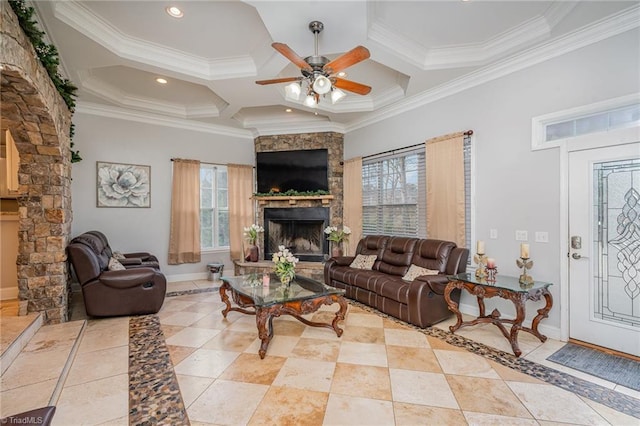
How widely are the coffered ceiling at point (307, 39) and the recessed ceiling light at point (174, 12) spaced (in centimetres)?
6

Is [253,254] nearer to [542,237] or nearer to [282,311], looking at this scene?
[282,311]

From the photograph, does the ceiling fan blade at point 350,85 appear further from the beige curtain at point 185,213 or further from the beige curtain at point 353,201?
the beige curtain at point 185,213

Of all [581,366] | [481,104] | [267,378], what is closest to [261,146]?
[481,104]

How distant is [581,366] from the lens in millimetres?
2619

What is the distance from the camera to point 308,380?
2.39 metres

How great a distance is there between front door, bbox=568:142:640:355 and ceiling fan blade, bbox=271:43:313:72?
2.91 metres

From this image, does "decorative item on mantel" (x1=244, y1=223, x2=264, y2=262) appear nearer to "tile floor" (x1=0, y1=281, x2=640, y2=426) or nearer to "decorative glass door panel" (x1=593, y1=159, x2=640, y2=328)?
"tile floor" (x1=0, y1=281, x2=640, y2=426)

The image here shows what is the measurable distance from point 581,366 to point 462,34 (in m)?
3.56

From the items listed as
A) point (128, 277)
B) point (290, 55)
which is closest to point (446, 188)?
point (290, 55)

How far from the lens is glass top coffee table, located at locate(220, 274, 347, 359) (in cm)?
280

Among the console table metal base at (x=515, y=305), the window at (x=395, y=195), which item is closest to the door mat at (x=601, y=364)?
the console table metal base at (x=515, y=305)

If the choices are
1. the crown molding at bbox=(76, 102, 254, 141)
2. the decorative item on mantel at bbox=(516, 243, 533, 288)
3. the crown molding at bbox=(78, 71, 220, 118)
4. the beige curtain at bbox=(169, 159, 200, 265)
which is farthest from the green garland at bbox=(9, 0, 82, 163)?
the decorative item on mantel at bbox=(516, 243, 533, 288)

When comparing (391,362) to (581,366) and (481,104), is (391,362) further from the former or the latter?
(481,104)

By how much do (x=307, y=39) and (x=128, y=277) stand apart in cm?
355
